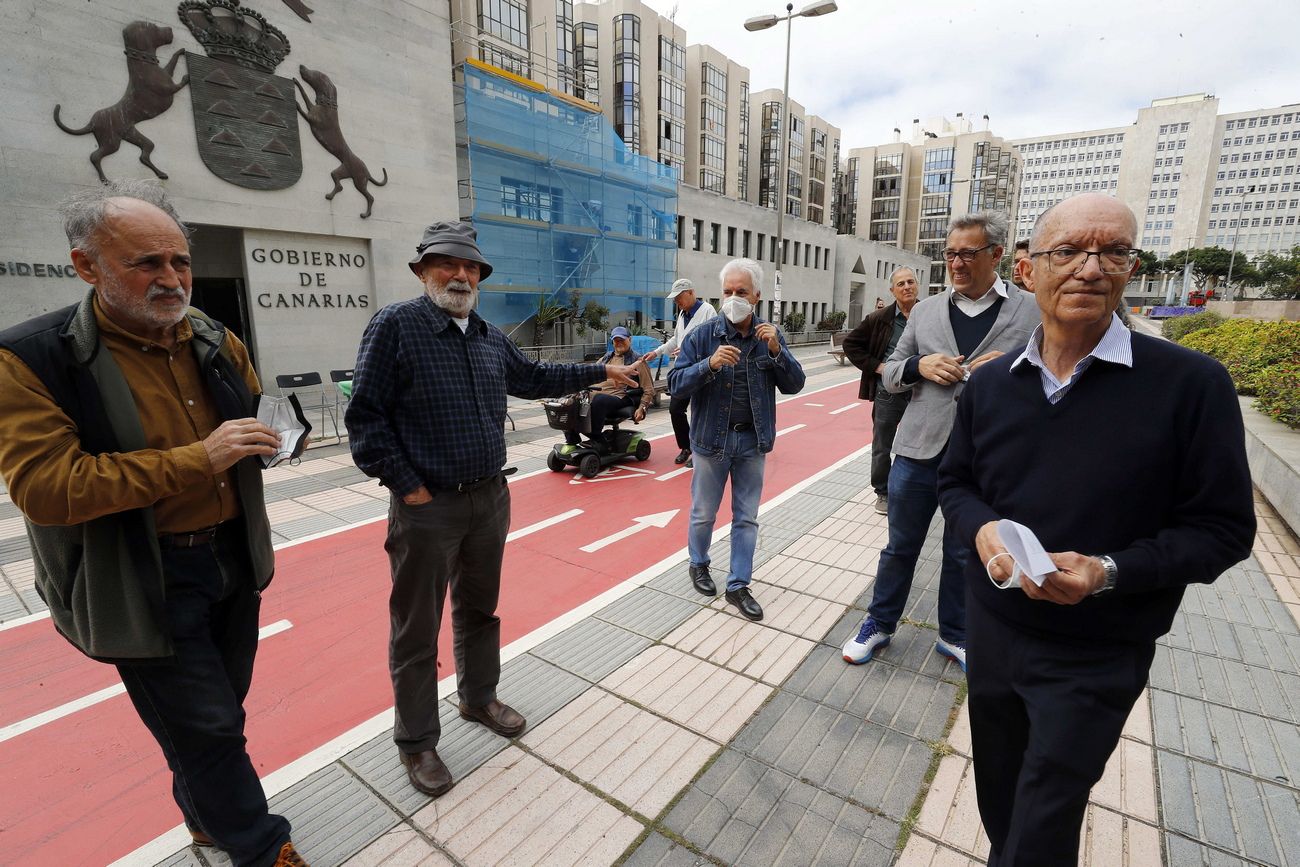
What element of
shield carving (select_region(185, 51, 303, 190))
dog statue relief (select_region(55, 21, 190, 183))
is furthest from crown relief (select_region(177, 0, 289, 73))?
dog statue relief (select_region(55, 21, 190, 183))

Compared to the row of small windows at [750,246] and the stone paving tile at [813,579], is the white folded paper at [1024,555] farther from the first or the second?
the row of small windows at [750,246]

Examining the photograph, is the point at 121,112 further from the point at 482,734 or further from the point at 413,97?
the point at 482,734

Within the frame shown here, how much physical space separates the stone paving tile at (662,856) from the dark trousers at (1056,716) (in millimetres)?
1010

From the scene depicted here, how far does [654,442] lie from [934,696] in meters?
6.75

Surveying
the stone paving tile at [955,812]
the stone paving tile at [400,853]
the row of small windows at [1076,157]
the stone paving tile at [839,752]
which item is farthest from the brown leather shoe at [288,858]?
the row of small windows at [1076,157]

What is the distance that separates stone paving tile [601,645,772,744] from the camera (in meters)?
2.92

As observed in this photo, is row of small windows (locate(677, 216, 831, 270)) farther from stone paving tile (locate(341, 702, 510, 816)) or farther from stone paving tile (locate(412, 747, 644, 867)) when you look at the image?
stone paving tile (locate(412, 747, 644, 867))

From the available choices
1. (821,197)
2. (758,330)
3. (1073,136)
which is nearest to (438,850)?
(758,330)

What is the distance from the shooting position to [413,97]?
1591cm

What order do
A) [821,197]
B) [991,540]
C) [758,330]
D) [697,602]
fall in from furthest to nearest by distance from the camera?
1. [821,197]
2. [697,602]
3. [758,330]
4. [991,540]

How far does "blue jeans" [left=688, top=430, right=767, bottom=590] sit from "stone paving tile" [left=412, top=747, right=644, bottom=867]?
6.14 ft

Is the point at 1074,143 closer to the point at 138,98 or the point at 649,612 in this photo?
the point at 138,98

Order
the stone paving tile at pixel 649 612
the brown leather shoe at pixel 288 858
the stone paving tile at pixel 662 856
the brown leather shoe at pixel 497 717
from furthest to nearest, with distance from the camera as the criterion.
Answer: the stone paving tile at pixel 649 612 < the brown leather shoe at pixel 497 717 < the stone paving tile at pixel 662 856 < the brown leather shoe at pixel 288 858

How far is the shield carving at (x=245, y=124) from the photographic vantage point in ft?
40.0
